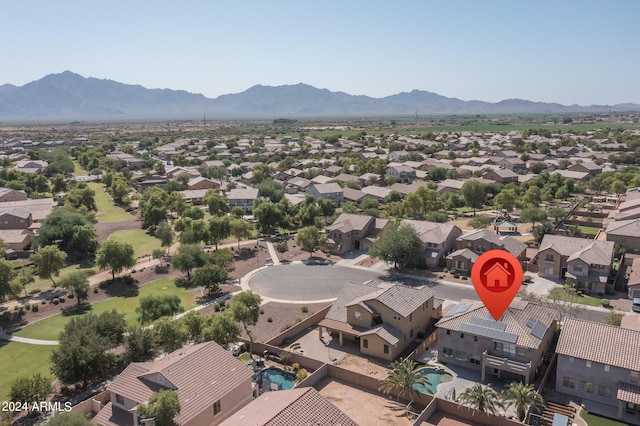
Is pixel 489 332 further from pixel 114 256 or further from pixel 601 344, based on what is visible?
pixel 114 256

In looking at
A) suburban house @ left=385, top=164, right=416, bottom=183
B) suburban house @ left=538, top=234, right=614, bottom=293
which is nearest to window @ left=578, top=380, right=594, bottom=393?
suburban house @ left=538, top=234, right=614, bottom=293

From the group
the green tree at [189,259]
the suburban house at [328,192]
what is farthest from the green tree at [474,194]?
the green tree at [189,259]

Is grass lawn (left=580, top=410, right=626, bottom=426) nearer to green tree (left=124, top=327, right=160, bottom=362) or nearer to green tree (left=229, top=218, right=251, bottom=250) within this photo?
green tree (left=124, top=327, right=160, bottom=362)

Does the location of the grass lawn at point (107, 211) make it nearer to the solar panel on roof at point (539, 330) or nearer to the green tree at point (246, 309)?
the green tree at point (246, 309)

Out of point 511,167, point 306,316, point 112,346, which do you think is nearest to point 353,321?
point 306,316

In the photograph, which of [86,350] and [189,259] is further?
[189,259]

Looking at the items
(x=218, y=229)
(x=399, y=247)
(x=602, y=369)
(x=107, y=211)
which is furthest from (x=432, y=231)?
(x=107, y=211)
